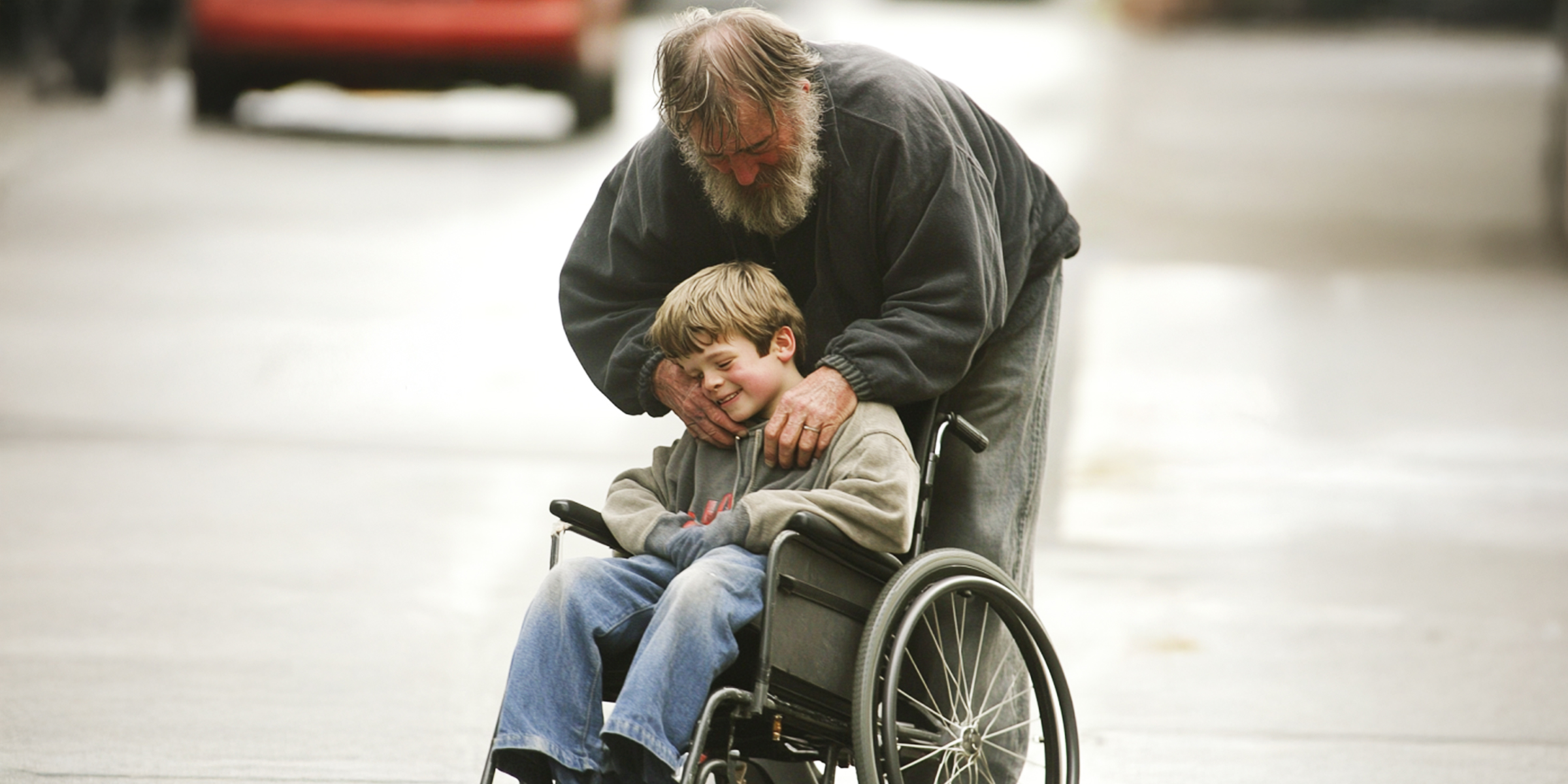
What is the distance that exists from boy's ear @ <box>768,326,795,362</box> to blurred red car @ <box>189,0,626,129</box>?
9.51 metres

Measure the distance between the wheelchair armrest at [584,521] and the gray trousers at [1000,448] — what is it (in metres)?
0.65

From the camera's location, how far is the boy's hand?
3.14 metres

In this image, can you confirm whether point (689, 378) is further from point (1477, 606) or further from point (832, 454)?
point (1477, 606)

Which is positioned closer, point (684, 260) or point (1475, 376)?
point (684, 260)

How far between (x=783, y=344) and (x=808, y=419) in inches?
7.5

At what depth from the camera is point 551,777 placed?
308 cm

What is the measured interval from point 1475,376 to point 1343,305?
4.95 feet

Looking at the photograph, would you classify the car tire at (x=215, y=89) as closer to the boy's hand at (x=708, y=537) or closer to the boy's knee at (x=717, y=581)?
the boy's hand at (x=708, y=537)

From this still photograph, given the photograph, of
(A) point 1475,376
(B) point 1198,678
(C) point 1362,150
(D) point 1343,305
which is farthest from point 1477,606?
(C) point 1362,150

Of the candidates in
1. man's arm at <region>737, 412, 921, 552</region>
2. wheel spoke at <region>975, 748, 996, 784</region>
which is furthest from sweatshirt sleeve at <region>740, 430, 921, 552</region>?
wheel spoke at <region>975, 748, 996, 784</region>

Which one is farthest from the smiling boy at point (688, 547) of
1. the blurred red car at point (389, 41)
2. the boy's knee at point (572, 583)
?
the blurred red car at point (389, 41)

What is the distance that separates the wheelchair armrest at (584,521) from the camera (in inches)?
130

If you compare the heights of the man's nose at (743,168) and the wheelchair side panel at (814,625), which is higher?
the man's nose at (743,168)

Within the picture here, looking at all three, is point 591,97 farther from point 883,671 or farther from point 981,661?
point 883,671
